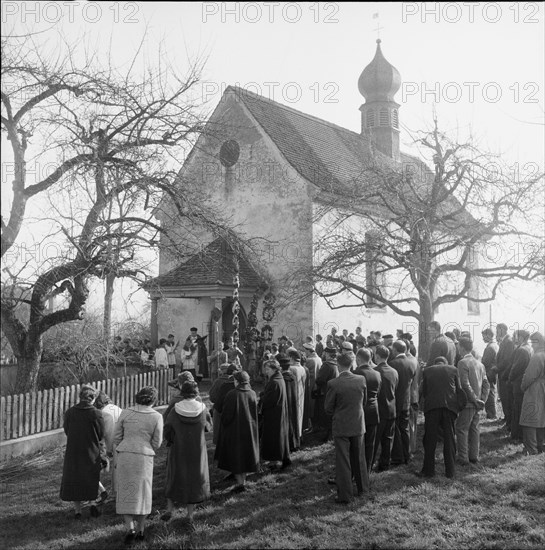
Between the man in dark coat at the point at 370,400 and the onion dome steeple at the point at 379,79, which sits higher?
the onion dome steeple at the point at 379,79

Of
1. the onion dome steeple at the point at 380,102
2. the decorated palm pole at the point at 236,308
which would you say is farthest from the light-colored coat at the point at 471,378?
the onion dome steeple at the point at 380,102

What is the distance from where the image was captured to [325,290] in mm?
19750

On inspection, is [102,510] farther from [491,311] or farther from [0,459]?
[491,311]

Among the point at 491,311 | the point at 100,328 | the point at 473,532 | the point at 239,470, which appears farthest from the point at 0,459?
the point at 491,311

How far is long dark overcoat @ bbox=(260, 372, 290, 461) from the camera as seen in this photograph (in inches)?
352

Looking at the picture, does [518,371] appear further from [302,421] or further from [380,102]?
[380,102]

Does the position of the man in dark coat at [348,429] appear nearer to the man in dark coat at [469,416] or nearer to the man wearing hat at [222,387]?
the man wearing hat at [222,387]

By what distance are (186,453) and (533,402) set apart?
19.6 feet

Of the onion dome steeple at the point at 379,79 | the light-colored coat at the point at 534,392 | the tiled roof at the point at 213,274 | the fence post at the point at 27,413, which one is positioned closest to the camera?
the light-colored coat at the point at 534,392

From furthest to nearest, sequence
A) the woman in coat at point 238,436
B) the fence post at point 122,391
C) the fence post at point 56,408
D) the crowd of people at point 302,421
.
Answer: the fence post at point 122,391
the fence post at point 56,408
the woman in coat at point 238,436
the crowd of people at point 302,421

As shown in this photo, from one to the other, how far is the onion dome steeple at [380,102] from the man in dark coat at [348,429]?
23761mm

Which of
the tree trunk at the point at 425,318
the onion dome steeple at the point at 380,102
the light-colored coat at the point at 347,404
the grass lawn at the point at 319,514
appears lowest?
the grass lawn at the point at 319,514

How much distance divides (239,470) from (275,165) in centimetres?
1475

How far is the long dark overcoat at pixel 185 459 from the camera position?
22.5ft
